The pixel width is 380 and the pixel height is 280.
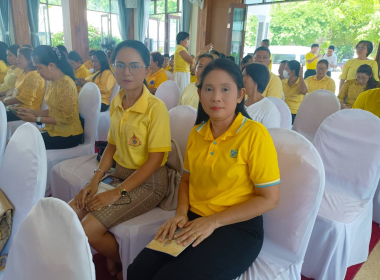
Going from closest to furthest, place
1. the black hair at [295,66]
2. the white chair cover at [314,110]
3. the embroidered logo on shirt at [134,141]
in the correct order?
the embroidered logo on shirt at [134,141]
the white chair cover at [314,110]
the black hair at [295,66]

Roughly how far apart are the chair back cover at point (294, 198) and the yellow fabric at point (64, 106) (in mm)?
1537

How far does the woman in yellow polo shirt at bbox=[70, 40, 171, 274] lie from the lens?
1.28m

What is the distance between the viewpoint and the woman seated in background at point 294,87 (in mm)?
3430

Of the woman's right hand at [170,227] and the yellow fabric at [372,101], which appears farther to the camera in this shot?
the yellow fabric at [372,101]

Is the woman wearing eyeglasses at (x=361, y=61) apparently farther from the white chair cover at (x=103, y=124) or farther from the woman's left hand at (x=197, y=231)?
the woman's left hand at (x=197, y=231)

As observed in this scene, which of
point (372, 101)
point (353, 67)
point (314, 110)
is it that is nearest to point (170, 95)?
point (314, 110)

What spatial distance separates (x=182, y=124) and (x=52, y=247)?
1.17m

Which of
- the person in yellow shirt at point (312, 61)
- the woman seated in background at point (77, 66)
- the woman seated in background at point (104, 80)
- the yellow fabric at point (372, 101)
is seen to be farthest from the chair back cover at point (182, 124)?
the person in yellow shirt at point (312, 61)

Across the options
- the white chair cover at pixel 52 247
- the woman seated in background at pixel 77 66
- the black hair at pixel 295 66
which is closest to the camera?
the white chair cover at pixel 52 247

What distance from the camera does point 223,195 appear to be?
3.52 feet

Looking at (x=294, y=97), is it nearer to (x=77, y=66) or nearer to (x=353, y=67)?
(x=353, y=67)

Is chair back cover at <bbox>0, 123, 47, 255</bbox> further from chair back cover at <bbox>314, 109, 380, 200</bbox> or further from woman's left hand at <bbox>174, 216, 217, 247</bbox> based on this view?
chair back cover at <bbox>314, 109, 380, 200</bbox>

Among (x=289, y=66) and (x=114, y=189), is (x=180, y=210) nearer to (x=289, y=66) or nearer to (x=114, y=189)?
(x=114, y=189)

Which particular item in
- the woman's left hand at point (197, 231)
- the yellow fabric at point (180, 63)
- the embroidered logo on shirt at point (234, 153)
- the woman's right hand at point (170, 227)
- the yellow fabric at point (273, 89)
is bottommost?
the woman's right hand at point (170, 227)
